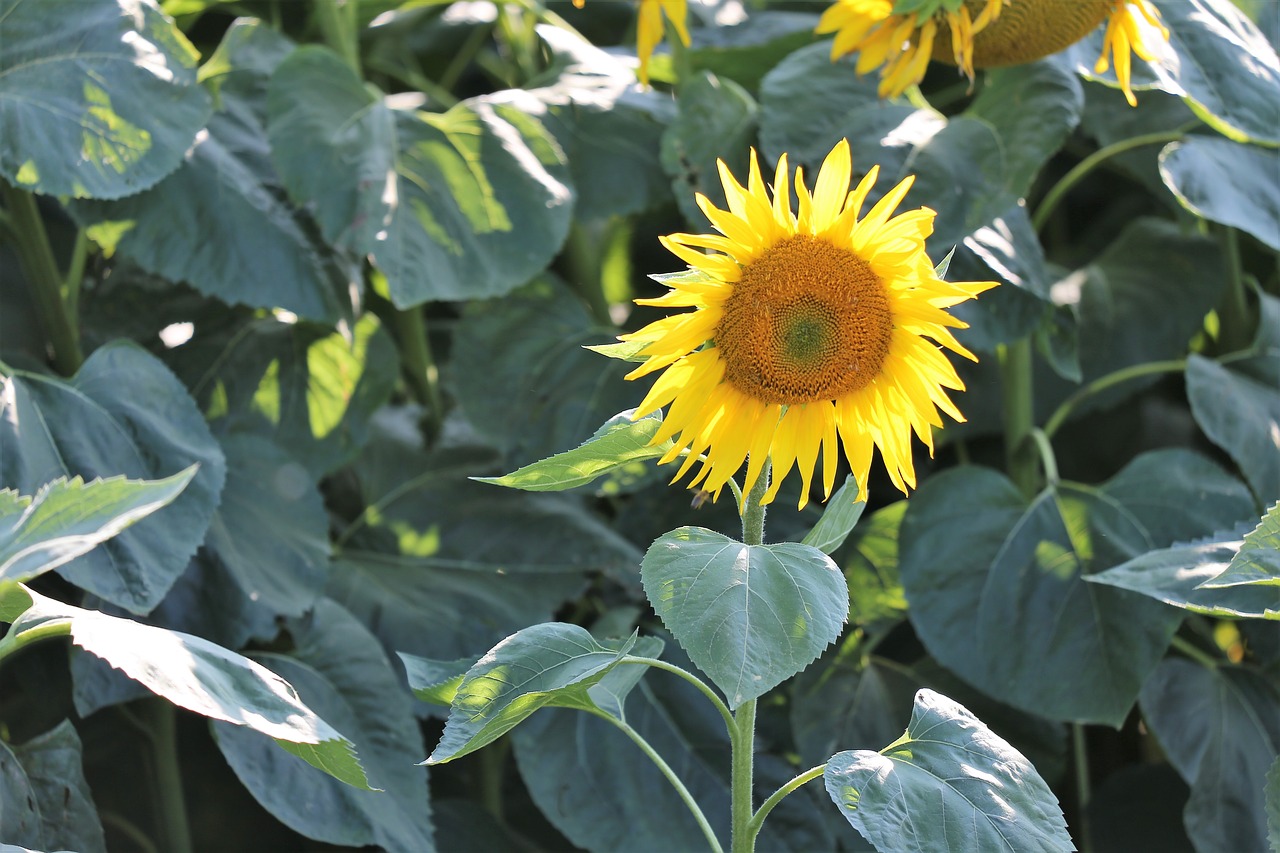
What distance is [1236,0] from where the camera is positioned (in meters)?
1.29

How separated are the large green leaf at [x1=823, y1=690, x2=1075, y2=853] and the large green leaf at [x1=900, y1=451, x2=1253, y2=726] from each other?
329 mm

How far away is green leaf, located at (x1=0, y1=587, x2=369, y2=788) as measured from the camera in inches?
24.2

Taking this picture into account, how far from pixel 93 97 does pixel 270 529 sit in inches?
14.9

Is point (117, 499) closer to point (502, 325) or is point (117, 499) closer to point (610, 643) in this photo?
point (610, 643)

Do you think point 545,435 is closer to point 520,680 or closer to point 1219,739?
point 520,680

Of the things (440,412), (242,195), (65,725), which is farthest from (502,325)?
(65,725)

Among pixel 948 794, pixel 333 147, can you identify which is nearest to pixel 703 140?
pixel 333 147

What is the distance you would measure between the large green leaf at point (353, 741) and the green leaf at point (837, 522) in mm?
386

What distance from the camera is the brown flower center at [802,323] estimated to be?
0.72 metres

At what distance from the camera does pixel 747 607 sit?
0.65m

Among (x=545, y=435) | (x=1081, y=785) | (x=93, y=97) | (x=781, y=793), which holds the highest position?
(x=93, y=97)

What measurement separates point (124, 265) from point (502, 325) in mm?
368

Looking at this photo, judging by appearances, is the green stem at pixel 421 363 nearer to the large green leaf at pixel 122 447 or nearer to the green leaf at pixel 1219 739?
the large green leaf at pixel 122 447

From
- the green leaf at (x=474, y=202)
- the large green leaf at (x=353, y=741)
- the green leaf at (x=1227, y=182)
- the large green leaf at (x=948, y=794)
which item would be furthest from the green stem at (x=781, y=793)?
the green leaf at (x=1227, y=182)
